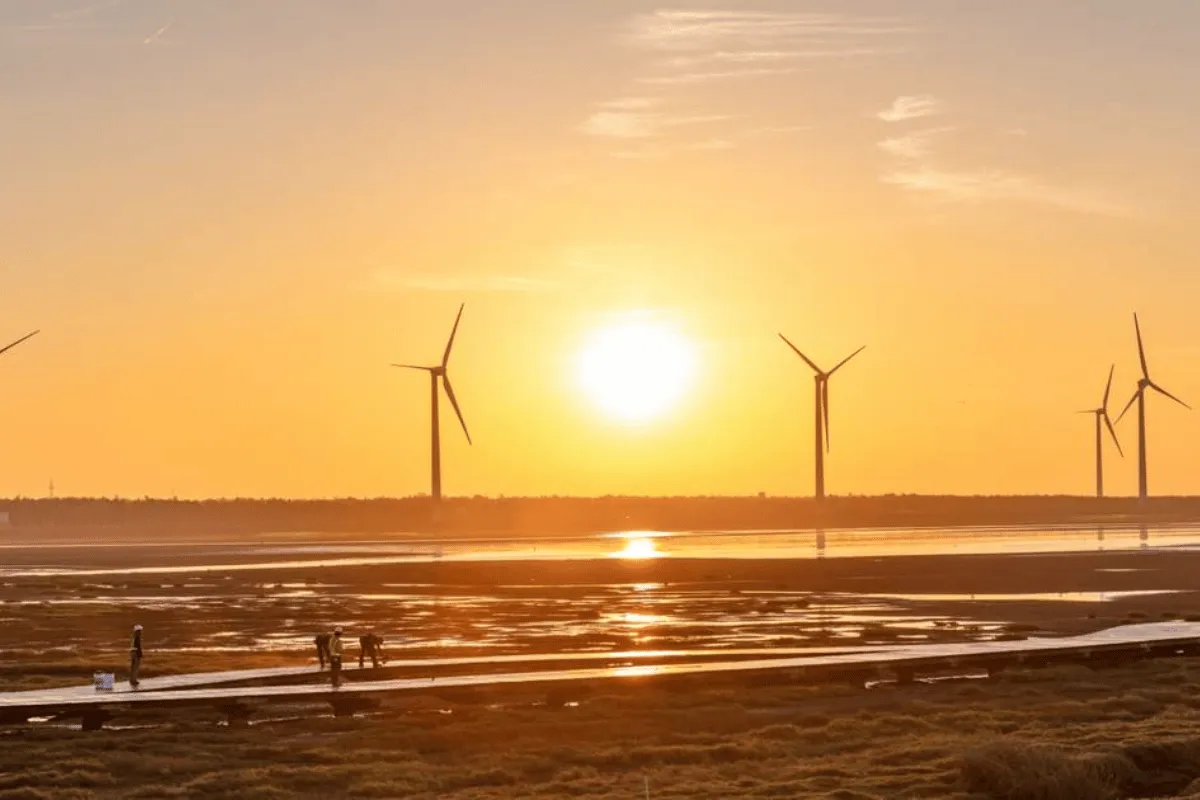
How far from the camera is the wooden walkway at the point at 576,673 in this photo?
1873 inches

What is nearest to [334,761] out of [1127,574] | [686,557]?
[1127,574]

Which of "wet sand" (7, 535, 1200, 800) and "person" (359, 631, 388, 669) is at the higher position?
"person" (359, 631, 388, 669)

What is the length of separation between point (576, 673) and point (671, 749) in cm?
1031

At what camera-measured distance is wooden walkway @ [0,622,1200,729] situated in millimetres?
47562

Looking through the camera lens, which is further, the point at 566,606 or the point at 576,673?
the point at 566,606

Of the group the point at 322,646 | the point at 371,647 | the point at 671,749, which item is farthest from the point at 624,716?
the point at 322,646

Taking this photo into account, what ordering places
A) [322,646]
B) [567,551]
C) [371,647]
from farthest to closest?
[567,551]
[322,646]
[371,647]

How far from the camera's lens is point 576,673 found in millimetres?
54531

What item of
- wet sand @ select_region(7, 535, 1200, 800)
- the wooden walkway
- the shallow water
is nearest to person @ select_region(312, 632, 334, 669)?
the wooden walkway

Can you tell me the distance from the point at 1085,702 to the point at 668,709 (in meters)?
11.5

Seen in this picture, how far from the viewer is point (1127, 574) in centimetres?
11844

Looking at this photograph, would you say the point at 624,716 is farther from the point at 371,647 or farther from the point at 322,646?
the point at 322,646

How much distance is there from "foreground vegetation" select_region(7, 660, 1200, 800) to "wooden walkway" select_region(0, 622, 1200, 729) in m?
0.66

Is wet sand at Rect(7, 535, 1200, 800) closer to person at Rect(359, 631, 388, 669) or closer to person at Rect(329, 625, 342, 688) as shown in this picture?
person at Rect(359, 631, 388, 669)
